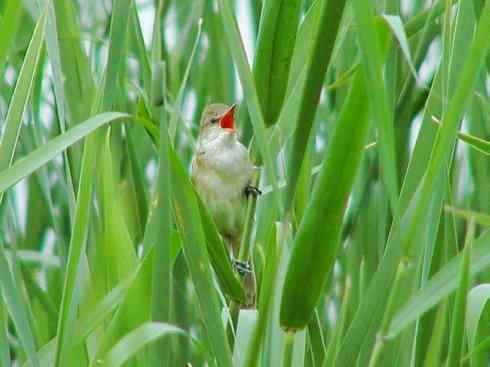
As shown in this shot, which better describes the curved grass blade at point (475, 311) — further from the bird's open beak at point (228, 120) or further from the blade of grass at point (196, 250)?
the bird's open beak at point (228, 120)

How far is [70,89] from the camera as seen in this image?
1616 millimetres

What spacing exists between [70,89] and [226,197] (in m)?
0.85

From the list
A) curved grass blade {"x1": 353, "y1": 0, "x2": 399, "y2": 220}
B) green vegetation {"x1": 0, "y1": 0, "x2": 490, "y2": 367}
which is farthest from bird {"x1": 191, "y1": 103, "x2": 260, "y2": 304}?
curved grass blade {"x1": 353, "y1": 0, "x2": 399, "y2": 220}

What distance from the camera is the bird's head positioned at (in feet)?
7.63

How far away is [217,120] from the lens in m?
2.43

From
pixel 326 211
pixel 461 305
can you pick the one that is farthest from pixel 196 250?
pixel 461 305

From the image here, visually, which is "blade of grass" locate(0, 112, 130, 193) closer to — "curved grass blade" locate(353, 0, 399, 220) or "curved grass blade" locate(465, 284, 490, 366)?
"curved grass blade" locate(353, 0, 399, 220)

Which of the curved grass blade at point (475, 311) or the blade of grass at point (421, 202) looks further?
the curved grass blade at point (475, 311)

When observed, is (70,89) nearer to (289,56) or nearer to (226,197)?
(289,56)

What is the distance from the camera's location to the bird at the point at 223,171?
7.75 feet

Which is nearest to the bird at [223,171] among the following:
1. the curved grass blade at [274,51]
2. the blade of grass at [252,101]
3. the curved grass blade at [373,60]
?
the curved grass blade at [274,51]

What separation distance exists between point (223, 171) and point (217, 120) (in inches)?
4.8

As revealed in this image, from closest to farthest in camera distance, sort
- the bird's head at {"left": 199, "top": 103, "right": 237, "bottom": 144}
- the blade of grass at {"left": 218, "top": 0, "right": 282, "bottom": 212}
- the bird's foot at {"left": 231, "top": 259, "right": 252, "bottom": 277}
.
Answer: the blade of grass at {"left": 218, "top": 0, "right": 282, "bottom": 212} < the bird's foot at {"left": 231, "top": 259, "right": 252, "bottom": 277} < the bird's head at {"left": 199, "top": 103, "right": 237, "bottom": 144}

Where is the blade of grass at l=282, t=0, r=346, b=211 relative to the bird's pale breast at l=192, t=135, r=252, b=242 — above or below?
above
